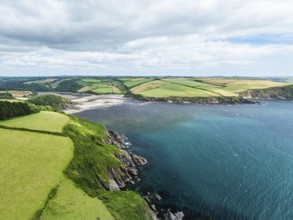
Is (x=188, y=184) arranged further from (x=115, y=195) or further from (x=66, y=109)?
(x=66, y=109)

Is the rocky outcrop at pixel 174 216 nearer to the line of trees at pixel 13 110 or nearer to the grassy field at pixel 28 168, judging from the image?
the grassy field at pixel 28 168

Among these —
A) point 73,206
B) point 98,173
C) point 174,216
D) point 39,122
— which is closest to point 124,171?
point 98,173

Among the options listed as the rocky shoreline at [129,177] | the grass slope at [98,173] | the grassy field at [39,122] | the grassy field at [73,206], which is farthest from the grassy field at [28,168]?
the rocky shoreline at [129,177]

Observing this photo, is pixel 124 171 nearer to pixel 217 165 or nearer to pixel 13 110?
pixel 217 165

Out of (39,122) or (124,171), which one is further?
(39,122)

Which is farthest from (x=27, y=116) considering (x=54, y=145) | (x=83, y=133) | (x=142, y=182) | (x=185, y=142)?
(x=185, y=142)

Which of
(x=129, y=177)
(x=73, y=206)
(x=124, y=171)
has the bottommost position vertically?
(x=129, y=177)
